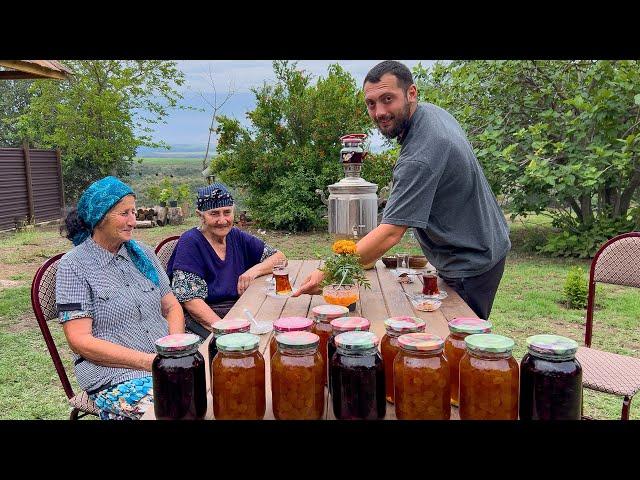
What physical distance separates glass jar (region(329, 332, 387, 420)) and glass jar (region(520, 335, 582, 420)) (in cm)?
32

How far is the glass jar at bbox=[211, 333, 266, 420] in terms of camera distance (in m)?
1.25

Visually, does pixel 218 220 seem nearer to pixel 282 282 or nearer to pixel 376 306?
pixel 282 282

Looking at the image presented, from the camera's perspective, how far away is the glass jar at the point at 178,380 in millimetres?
1254

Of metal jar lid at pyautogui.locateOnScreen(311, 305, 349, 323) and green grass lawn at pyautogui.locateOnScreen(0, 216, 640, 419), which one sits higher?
metal jar lid at pyautogui.locateOnScreen(311, 305, 349, 323)

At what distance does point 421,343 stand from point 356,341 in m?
0.14

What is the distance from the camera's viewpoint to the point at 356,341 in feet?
3.99

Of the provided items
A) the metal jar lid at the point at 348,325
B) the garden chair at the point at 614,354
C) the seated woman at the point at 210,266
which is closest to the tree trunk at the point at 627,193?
the garden chair at the point at 614,354

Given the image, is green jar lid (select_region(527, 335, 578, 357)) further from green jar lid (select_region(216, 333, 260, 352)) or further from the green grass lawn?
the green grass lawn

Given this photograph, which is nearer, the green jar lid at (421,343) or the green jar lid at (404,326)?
the green jar lid at (421,343)

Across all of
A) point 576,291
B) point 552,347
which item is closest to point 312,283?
point 552,347

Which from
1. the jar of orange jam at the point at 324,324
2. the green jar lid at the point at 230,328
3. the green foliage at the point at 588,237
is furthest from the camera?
the green foliage at the point at 588,237

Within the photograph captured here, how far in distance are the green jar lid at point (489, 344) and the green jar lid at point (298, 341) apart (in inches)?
13.3

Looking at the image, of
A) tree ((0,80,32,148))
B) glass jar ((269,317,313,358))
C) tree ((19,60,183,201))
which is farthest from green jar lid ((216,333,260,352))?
tree ((0,80,32,148))

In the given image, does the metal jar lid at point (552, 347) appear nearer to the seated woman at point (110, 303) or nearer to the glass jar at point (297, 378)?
the glass jar at point (297, 378)
